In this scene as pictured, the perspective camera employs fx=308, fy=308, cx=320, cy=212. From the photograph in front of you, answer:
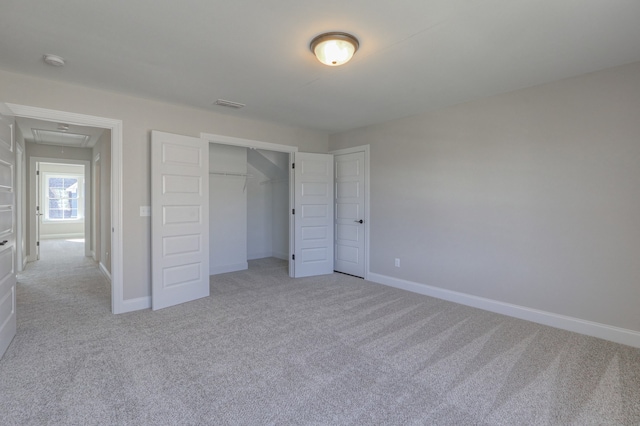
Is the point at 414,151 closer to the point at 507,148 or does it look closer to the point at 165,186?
the point at 507,148

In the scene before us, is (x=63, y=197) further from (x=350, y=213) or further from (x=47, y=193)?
(x=350, y=213)

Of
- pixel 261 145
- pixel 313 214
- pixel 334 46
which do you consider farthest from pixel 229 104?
pixel 313 214

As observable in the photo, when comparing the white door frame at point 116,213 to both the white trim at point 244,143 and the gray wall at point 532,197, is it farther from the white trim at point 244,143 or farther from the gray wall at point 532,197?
the gray wall at point 532,197

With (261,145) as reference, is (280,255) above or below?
below

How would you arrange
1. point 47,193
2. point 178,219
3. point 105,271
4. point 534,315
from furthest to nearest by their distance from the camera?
point 47,193 → point 105,271 → point 178,219 → point 534,315

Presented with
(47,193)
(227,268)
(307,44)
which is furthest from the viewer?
(47,193)

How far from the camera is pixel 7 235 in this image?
8.79 feet

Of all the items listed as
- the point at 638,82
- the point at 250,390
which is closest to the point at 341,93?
the point at 638,82

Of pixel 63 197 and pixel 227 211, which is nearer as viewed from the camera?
pixel 227 211

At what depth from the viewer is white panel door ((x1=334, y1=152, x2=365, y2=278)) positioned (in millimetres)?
5157

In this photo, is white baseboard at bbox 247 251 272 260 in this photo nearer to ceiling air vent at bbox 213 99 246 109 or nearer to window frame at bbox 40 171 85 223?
ceiling air vent at bbox 213 99 246 109

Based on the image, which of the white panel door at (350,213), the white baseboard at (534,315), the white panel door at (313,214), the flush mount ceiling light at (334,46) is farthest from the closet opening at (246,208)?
the flush mount ceiling light at (334,46)

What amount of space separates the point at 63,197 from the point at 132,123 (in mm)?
9101

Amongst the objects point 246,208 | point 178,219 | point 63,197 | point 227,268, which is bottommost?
point 227,268
